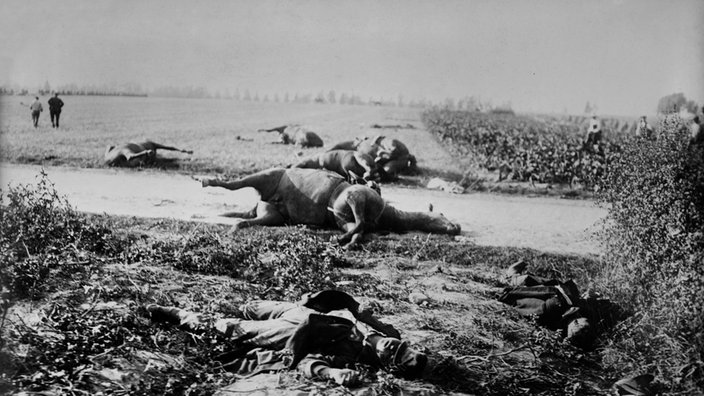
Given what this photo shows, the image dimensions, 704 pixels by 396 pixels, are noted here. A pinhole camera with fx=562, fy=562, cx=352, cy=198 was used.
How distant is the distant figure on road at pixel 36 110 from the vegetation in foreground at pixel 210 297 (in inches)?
280

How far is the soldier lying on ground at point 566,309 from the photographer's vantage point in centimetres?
540

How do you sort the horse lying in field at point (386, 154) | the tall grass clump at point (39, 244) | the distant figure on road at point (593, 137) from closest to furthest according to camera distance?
the tall grass clump at point (39, 244), the horse lying in field at point (386, 154), the distant figure on road at point (593, 137)

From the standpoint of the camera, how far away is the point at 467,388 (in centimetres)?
445

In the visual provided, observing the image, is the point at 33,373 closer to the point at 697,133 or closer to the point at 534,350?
the point at 534,350

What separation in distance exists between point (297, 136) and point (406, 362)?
1328cm

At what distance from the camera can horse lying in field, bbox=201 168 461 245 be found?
838cm

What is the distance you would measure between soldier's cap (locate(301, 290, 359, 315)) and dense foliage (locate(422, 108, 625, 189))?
6.68 meters

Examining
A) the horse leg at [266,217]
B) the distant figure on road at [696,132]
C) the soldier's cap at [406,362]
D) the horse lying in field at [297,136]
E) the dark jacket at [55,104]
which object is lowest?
the soldier's cap at [406,362]

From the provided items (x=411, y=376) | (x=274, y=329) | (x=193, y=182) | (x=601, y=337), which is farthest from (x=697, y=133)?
(x=193, y=182)

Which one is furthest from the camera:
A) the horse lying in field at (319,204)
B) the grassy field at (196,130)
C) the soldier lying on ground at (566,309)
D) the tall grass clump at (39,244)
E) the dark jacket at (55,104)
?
the dark jacket at (55,104)

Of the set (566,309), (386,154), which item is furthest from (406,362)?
(386,154)

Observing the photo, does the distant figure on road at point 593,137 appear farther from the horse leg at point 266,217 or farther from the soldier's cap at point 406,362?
the soldier's cap at point 406,362

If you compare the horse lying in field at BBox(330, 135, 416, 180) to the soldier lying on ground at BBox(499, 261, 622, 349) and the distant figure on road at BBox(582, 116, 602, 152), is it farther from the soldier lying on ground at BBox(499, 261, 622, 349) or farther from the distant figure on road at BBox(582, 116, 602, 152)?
the soldier lying on ground at BBox(499, 261, 622, 349)

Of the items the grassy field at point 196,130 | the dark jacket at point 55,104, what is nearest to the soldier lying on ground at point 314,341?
the grassy field at point 196,130
